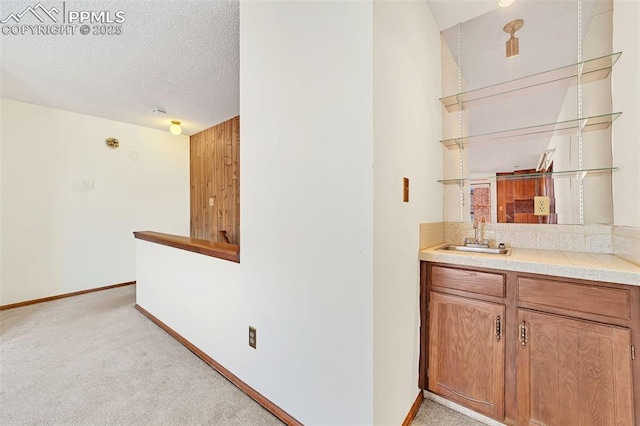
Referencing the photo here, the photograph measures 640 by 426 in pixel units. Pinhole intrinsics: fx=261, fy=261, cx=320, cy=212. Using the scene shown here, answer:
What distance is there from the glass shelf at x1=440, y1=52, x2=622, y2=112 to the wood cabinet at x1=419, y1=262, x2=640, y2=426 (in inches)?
48.3

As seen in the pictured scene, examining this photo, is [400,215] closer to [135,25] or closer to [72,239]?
[135,25]

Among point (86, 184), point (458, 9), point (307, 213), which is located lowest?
point (307, 213)

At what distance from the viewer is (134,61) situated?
233 cm

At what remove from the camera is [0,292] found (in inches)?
117

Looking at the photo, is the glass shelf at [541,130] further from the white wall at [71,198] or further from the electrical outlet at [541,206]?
the white wall at [71,198]

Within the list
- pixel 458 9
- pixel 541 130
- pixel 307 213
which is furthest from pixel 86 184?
pixel 541 130

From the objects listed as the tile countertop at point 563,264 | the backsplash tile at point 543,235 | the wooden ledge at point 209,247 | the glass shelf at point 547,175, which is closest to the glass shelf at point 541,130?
the glass shelf at point 547,175

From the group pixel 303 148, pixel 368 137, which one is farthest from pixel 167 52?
pixel 368 137

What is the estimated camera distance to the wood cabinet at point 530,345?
107 centimetres

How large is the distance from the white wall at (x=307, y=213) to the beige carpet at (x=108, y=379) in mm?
224

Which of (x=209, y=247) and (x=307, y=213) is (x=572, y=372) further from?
(x=209, y=247)

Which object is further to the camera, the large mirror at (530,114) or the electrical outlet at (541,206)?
the electrical outlet at (541,206)

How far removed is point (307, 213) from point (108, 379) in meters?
1.83

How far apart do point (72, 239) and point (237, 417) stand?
358cm
